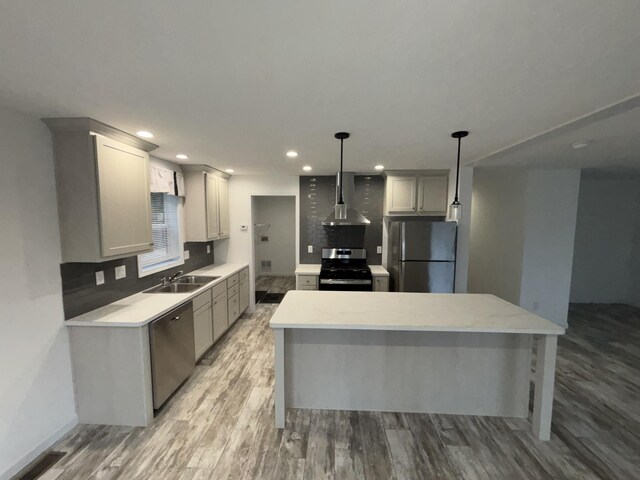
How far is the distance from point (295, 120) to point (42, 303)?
2247 mm

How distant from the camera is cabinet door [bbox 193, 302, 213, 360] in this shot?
2.94 meters

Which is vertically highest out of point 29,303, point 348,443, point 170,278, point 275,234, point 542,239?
point 542,239

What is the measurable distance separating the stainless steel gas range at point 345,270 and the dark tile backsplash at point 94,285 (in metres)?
2.22

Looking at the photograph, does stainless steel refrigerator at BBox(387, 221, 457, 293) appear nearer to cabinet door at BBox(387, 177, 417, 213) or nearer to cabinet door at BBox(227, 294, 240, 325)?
cabinet door at BBox(387, 177, 417, 213)

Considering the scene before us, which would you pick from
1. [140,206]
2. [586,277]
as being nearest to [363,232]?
[140,206]

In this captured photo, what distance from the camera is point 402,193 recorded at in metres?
4.10

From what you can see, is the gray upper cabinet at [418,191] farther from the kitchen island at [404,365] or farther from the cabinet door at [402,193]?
the kitchen island at [404,365]

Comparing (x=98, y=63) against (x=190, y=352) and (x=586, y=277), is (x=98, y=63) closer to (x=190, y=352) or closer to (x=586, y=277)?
(x=190, y=352)

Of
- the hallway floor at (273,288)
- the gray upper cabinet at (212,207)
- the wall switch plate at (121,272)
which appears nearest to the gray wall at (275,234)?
the hallway floor at (273,288)

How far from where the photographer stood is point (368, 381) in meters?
2.38

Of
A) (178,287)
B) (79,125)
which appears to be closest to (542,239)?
(178,287)

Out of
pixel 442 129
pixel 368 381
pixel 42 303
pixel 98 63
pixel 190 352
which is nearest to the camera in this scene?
pixel 98 63

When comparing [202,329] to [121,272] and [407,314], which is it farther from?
[407,314]

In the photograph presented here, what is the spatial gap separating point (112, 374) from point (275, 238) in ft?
17.6
